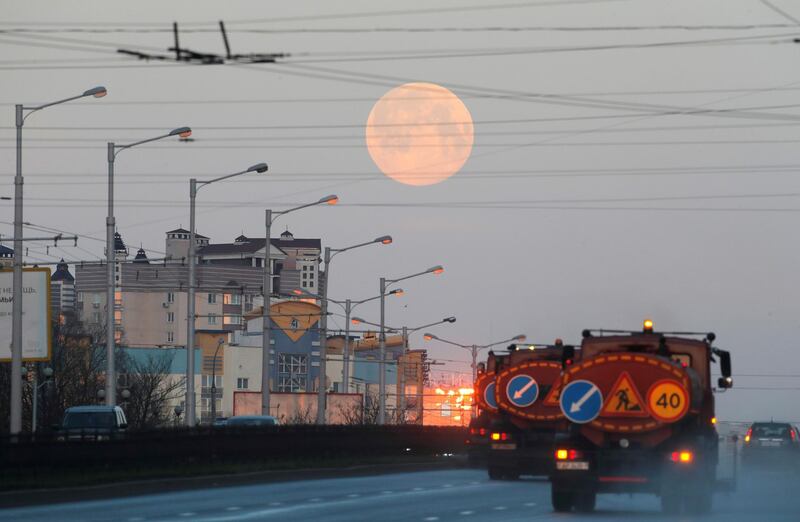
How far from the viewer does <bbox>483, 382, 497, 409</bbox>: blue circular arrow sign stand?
38.2 meters

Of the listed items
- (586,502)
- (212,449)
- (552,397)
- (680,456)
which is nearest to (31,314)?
(212,449)

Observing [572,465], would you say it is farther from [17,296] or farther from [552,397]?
[17,296]

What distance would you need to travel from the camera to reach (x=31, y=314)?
45625 mm

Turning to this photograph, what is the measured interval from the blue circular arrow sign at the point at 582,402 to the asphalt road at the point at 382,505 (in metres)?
1.55

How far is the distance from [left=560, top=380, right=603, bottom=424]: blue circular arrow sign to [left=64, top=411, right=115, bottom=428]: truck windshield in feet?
69.2

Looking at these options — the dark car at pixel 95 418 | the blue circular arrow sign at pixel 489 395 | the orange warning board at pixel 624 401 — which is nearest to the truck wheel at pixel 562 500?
the orange warning board at pixel 624 401

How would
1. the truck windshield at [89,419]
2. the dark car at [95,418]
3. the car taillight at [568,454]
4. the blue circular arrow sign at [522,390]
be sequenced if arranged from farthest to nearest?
the truck windshield at [89,419], the dark car at [95,418], the blue circular arrow sign at [522,390], the car taillight at [568,454]

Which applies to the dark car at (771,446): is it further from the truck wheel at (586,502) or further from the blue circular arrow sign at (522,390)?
the truck wheel at (586,502)

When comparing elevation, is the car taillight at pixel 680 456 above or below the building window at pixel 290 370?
below

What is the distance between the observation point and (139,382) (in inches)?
4446

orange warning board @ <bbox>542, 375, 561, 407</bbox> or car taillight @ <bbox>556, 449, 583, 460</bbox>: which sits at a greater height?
orange warning board @ <bbox>542, 375, 561, 407</bbox>

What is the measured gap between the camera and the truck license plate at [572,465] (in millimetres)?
24188

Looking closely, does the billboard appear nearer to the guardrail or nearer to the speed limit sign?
the guardrail

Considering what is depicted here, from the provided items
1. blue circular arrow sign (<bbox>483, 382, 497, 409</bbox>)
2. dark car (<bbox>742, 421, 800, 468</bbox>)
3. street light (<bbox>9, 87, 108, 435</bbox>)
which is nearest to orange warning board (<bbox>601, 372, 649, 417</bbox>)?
blue circular arrow sign (<bbox>483, 382, 497, 409</bbox>)
